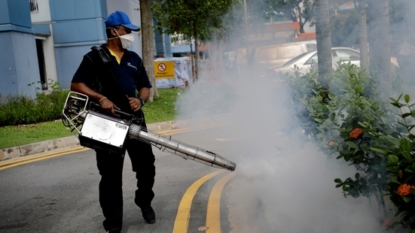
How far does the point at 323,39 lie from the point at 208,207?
191 cm

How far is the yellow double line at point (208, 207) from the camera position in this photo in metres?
4.26

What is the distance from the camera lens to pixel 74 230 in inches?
172

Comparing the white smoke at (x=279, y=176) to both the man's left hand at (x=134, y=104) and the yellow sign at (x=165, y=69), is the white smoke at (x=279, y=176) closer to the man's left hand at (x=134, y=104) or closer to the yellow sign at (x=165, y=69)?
the man's left hand at (x=134, y=104)

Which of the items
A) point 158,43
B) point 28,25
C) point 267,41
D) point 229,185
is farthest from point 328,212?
point 158,43

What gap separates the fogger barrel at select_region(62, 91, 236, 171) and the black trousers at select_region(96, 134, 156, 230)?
23 cm

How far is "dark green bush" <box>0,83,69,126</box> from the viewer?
35.8 feet

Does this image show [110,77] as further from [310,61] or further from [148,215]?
[310,61]

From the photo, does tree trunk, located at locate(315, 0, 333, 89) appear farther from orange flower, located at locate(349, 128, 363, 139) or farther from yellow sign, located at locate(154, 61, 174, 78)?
yellow sign, located at locate(154, 61, 174, 78)

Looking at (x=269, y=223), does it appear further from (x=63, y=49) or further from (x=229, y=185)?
(x=63, y=49)

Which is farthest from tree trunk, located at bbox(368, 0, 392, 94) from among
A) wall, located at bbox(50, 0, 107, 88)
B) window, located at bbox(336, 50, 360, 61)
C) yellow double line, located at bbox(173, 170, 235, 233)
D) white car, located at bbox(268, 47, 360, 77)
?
wall, located at bbox(50, 0, 107, 88)

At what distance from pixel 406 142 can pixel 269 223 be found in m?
1.87

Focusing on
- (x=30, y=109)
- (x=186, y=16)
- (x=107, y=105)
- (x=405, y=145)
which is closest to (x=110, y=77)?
(x=107, y=105)

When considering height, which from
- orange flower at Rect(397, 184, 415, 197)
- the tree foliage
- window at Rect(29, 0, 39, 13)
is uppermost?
window at Rect(29, 0, 39, 13)

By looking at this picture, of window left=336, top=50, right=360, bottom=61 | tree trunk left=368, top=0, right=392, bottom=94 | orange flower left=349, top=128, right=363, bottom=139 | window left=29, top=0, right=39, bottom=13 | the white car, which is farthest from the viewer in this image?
window left=29, top=0, right=39, bottom=13
